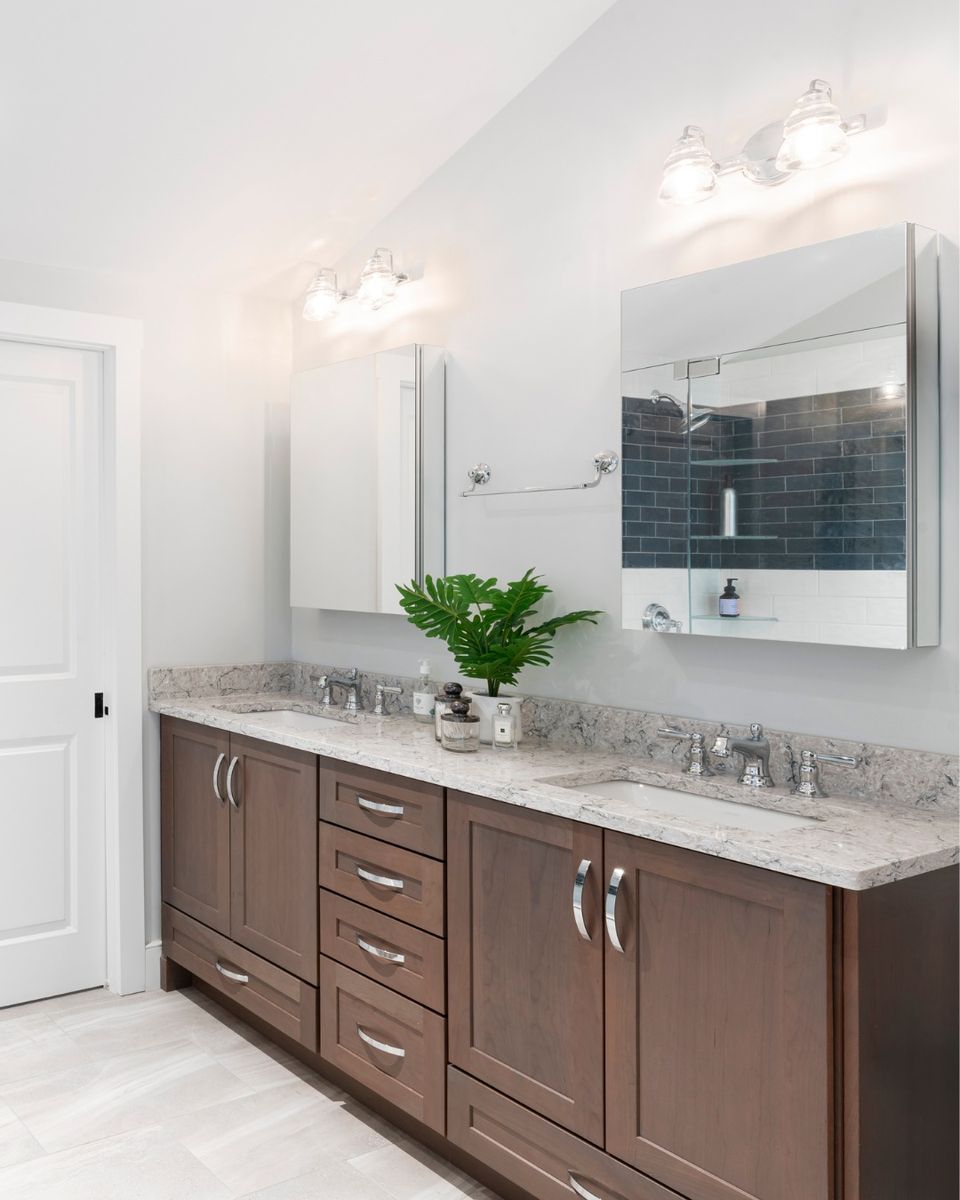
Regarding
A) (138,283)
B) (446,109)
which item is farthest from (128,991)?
(446,109)

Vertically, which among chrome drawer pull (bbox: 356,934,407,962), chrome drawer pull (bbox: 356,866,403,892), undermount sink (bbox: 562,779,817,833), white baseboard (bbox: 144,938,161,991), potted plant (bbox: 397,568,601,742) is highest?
potted plant (bbox: 397,568,601,742)

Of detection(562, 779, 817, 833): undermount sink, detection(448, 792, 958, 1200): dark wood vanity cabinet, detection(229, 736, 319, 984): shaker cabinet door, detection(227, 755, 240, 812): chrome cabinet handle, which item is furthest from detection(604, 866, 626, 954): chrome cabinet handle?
detection(227, 755, 240, 812): chrome cabinet handle

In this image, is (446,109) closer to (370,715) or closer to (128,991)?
(370,715)

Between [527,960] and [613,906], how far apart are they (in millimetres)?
298

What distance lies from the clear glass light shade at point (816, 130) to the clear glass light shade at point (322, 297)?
1706 mm

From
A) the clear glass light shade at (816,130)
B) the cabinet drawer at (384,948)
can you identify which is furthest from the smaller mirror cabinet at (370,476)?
the clear glass light shade at (816,130)

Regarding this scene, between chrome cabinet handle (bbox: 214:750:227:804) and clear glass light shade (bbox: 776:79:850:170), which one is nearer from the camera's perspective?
clear glass light shade (bbox: 776:79:850:170)

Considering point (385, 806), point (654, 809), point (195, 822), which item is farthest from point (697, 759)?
point (195, 822)

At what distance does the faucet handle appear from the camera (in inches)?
82.6

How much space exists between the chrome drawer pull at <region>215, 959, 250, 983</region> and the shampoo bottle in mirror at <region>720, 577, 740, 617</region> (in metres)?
1.73

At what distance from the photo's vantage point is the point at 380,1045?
8.25ft

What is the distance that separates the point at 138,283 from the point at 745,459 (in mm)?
2168

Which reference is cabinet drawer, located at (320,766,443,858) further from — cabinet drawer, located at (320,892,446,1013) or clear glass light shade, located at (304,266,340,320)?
clear glass light shade, located at (304,266,340,320)

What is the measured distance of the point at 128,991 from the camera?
3.44 m
